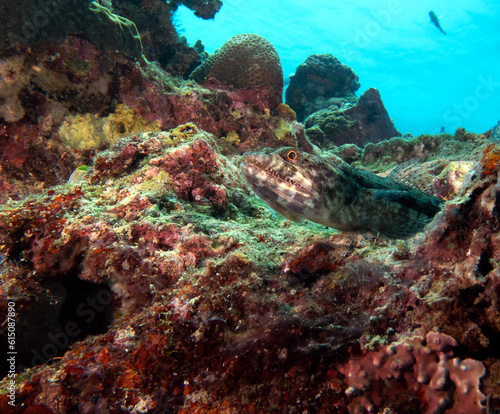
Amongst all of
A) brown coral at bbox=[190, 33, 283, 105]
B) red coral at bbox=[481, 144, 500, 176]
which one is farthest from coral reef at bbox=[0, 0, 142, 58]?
red coral at bbox=[481, 144, 500, 176]

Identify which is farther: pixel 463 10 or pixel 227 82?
pixel 463 10

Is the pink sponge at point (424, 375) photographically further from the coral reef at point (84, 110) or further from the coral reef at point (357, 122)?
the coral reef at point (357, 122)

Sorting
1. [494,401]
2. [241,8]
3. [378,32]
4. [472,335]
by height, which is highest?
[378,32]

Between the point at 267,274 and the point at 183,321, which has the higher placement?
the point at 267,274

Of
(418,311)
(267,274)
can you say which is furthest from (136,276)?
(418,311)

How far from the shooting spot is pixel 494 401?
3.78ft

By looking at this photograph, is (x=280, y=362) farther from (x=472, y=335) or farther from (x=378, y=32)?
(x=378, y=32)

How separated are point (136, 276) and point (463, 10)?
79152 millimetres

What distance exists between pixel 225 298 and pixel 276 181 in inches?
54.1

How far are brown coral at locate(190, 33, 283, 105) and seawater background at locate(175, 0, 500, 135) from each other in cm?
4774

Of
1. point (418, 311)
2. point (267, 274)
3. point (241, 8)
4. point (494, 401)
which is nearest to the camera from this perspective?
point (494, 401)

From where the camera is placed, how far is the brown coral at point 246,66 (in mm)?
6859

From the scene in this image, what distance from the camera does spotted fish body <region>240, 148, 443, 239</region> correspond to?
2734 mm

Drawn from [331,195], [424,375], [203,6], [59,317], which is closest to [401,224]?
[331,195]
